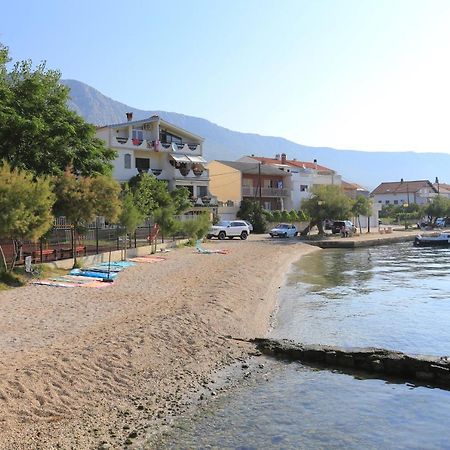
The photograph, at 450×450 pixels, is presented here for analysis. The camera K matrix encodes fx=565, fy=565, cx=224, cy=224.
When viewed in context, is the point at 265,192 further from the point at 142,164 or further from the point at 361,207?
the point at 142,164

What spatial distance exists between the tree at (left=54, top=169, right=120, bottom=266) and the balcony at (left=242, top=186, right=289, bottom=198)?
4894 cm

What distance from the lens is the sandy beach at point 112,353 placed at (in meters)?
8.19

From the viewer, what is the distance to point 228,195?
74812 mm

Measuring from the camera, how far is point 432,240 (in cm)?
5981

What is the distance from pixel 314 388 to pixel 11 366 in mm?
5658

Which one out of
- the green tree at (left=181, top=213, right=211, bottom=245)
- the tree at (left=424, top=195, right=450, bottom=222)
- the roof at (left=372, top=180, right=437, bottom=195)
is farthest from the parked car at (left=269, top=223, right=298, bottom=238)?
the roof at (left=372, top=180, right=437, bottom=195)

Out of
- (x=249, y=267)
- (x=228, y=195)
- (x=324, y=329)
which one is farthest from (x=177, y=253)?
(x=228, y=195)

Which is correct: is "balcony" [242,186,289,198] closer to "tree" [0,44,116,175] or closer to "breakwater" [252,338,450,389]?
"tree" [0,44,116,175]

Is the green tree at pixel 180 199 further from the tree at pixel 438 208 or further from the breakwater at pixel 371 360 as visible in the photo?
the tree at pixel 438 208

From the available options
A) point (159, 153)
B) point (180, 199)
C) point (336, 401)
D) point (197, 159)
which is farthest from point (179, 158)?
point (336, 401)

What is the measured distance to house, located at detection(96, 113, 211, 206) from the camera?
57.4 m

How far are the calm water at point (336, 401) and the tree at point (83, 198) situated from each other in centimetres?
967

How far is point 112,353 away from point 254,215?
180 feet

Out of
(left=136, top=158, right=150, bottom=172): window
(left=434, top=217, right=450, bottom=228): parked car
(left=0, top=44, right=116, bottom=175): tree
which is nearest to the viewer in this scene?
(left=0, top=44, right=116, bottom=175): tree
